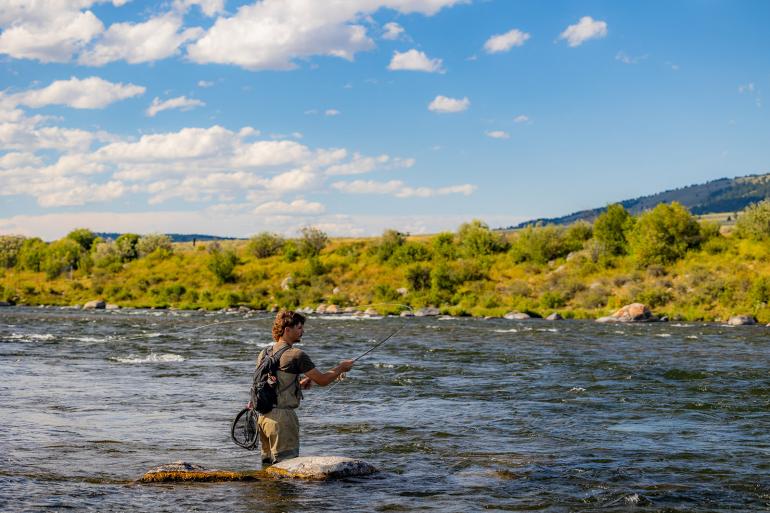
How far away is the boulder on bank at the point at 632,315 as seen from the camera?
4441 centimetres

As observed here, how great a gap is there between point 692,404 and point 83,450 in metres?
11.1

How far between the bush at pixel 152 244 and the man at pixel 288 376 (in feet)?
293

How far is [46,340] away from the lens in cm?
3028

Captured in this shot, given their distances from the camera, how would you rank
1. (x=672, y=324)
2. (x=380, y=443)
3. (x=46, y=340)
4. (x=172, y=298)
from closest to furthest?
(x=380, y=443)
(x=46, y=340)
(x=672, y=324)
(x=172, y=298)

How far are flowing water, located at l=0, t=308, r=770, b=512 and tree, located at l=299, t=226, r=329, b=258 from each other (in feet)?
176

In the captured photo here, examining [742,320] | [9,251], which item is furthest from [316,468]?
[9,251]

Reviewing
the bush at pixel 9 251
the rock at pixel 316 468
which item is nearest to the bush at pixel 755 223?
the rock at pixel 316 468

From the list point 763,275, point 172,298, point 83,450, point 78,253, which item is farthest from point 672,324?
point 78,253

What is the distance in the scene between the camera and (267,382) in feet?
28.3

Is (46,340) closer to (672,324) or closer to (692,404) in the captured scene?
(692,404)

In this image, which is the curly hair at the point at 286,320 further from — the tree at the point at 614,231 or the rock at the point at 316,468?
the tree at the point at 614,231

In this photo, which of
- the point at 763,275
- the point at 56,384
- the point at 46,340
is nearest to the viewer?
the point at 56,384

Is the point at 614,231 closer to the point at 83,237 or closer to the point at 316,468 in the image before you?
the point at 316,468

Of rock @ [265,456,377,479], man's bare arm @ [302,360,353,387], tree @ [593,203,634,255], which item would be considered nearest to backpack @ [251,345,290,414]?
man's bare arm @ [302,360,353,387]
